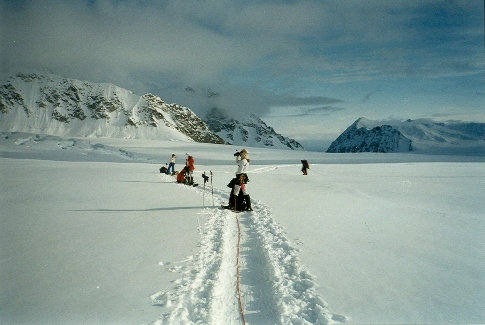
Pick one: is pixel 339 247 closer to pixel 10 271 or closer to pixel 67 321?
pixel 67 321

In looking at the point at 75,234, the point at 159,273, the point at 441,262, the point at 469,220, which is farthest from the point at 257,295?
the point at 469,220

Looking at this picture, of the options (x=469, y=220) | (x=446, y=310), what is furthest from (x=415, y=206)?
(x=446, y=310)

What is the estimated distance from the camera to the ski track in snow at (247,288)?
4.66m

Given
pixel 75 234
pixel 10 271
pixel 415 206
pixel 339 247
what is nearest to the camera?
pixel 10 271

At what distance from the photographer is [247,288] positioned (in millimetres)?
5570

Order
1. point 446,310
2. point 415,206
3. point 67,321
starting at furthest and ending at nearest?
1. point 415,206
2. point 446,310
3. point 67,321

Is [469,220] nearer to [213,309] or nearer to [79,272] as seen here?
[213,309]

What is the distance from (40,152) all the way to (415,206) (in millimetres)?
52463

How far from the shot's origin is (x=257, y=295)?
17.5ft

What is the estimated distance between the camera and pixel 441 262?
650 cm

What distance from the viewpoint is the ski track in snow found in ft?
15.3

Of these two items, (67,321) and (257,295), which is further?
(257,295)

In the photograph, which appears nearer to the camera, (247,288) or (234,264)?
(247,288)

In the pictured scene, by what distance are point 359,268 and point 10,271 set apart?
6818 millimetres
